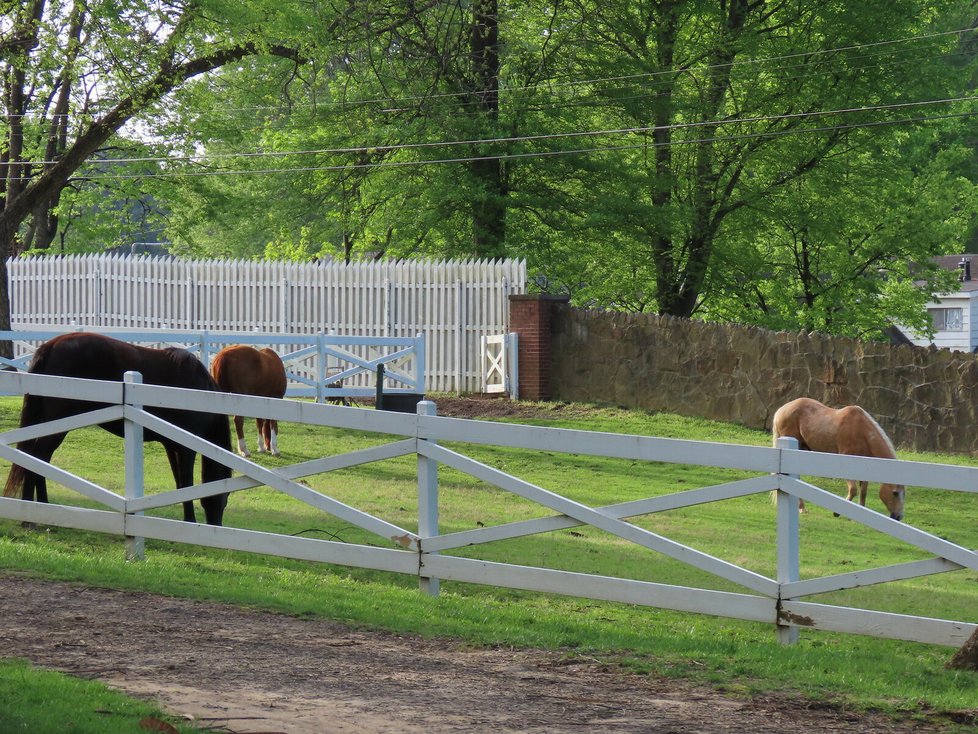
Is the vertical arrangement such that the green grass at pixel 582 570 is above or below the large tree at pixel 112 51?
below

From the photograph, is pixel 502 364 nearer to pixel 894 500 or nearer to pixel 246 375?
pixel 246 375

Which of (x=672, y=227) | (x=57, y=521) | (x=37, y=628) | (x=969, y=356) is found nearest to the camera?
(x=37, y=628)

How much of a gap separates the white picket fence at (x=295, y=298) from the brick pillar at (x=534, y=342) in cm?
51

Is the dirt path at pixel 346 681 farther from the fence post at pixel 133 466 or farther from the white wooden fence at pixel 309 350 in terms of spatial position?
the white wooden fence at pixel 309 350

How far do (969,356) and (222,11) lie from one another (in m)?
14.1

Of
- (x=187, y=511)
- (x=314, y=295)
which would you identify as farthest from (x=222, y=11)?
(x=187, y=511)

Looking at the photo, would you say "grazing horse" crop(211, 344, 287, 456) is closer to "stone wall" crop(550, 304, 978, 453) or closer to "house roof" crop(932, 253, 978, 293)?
"stone wall" crop(550, 304, 978, 453)

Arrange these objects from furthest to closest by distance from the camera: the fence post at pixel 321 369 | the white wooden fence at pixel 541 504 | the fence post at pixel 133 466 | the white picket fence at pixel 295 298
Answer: the white picket fence at pixel 295 298 < the fence post at pixel 321 369 < the fence post at pixel 133 466 < the white wooden fence at pixel 541 504

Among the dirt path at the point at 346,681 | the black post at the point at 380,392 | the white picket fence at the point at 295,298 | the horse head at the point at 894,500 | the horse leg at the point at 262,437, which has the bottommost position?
the horse head at the point at 894,500

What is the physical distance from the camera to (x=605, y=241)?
30.2 meters

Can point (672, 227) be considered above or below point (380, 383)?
above

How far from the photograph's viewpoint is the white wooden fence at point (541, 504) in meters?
6.56

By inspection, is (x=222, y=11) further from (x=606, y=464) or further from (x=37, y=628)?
(x=37, y=628)

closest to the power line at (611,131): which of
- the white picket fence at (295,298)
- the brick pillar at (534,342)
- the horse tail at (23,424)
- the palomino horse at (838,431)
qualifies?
the white picket fence at (295,298)
